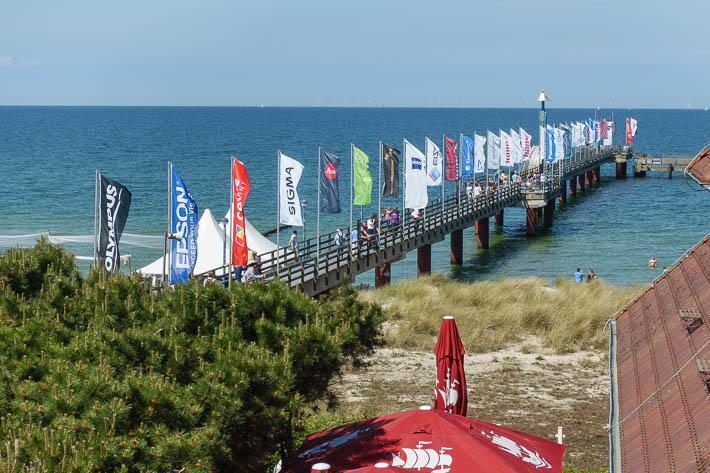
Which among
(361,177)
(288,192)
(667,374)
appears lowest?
(667,374)

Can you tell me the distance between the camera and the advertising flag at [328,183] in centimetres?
2416

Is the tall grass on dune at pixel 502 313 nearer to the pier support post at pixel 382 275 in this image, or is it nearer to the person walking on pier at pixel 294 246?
the person walking on pier at pixel 294 246

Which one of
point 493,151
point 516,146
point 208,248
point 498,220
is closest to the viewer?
point 208,248

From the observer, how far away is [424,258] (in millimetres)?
36562

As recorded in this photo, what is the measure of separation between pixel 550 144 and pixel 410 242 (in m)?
21.6

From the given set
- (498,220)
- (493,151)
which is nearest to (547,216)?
(498,220)

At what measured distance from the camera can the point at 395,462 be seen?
945cm

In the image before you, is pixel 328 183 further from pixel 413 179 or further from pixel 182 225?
pixel 182 225

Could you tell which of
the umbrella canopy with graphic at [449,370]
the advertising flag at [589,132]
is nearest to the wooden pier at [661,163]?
the advertising flag at [589,132]

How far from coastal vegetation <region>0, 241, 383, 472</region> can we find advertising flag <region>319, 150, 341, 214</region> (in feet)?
41.2

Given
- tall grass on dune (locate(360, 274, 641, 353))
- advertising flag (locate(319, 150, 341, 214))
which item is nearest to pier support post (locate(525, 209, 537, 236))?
tall grass on dune (locate(360, 274, 641, 353))

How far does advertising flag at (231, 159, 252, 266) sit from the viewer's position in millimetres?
19406

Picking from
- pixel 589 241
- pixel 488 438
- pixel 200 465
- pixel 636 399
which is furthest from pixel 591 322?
pixel 589 241

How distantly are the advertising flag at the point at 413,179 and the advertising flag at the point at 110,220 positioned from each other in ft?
45.4
